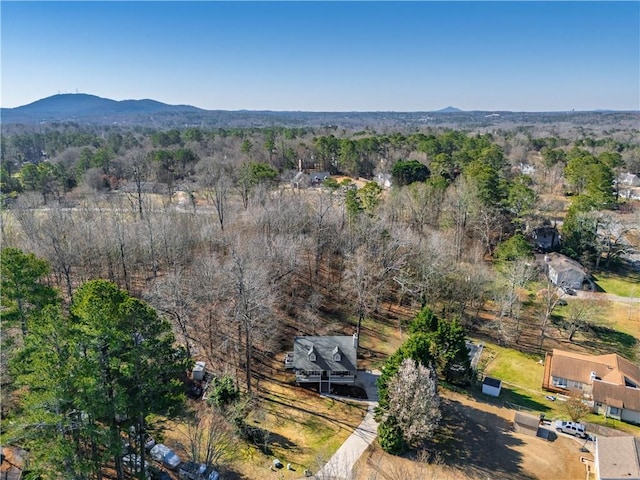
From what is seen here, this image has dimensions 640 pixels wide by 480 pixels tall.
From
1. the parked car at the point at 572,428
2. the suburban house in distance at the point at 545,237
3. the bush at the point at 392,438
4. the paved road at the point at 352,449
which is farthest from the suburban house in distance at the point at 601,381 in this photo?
the suburban house in distance at the point at 545,237

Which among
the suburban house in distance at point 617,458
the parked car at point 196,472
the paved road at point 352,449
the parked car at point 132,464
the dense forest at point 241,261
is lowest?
the paved road at point 352,449

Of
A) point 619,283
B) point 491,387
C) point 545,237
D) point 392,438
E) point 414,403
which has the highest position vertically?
point 545,237

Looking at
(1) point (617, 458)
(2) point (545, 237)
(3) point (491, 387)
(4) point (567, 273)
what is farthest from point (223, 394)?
(2) point (545, 237)

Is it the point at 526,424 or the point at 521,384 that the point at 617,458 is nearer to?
the point at 526,424

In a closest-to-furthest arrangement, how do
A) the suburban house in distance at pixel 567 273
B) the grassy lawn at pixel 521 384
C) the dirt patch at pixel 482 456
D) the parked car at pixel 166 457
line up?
the parked car at pixel 166 457
the dirt patch at pixel 482 456
the grassy lawn at pixel 521 384
the suburban house in distance at pixel 567 273

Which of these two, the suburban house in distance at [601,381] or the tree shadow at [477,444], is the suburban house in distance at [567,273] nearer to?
the suburban house in distance at [601,381]

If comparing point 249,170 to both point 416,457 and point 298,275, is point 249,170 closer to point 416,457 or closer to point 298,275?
point 298,275
